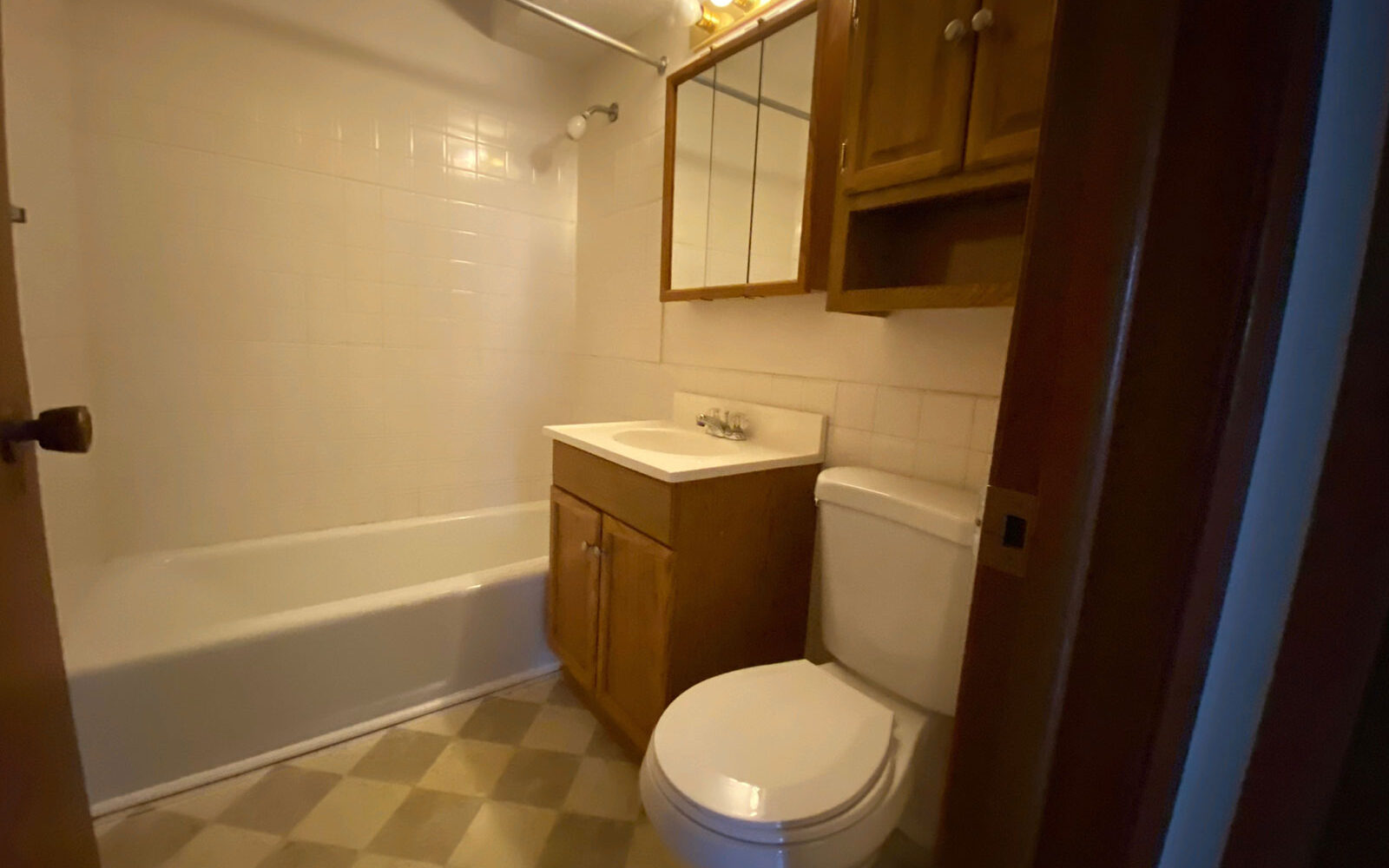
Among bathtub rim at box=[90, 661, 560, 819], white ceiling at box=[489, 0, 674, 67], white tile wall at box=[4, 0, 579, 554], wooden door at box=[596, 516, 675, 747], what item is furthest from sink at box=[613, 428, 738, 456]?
white ceiling at box=[489, 0, 674, 67]

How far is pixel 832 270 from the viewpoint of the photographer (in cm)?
119

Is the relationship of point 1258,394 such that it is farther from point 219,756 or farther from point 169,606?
point 169,606

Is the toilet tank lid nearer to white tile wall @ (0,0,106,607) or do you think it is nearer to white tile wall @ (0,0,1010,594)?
white tile wall @ (0,0,1010,594)

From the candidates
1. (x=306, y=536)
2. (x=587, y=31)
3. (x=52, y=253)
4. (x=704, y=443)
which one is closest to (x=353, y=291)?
(x=52, y=253)

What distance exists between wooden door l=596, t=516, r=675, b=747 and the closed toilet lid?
0.26 meters

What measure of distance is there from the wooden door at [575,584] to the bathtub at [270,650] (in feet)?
0.41

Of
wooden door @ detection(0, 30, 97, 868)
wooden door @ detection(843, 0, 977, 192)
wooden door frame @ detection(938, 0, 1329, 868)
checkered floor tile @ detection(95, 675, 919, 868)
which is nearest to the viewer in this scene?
wooden door frame @ detection(938, 0, 1329, 868)

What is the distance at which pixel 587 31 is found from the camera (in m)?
1.74

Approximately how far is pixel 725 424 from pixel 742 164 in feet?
2.52

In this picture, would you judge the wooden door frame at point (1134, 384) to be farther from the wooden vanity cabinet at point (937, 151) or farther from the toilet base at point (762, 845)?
the wooden vanity cabinet at point (937, 151)

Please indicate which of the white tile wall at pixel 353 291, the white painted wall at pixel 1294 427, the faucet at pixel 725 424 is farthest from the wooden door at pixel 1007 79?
the faucet at pixel 725 424

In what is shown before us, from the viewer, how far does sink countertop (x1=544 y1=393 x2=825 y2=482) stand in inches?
48.9

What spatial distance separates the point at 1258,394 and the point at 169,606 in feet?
7.88

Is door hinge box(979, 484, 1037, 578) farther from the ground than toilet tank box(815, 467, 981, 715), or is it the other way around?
door hinge box(979, 484, 1037, 578)
